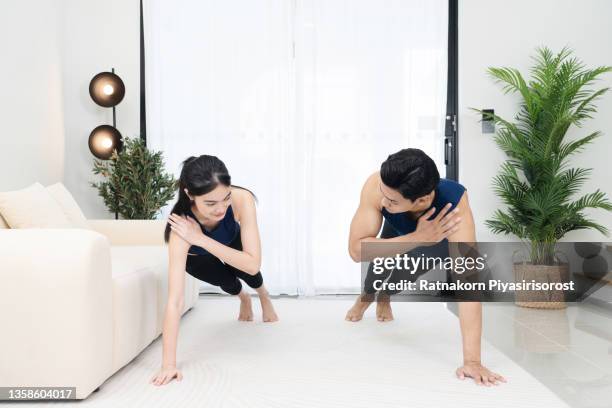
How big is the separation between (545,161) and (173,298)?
279cm

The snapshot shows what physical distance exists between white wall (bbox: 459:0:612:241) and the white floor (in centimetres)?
153

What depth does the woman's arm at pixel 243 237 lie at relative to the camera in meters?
2.20

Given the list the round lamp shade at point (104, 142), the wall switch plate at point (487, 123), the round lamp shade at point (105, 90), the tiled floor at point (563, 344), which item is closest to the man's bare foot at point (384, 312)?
the tiled floor at point (563, 344)

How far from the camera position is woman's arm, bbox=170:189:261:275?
2.20 m

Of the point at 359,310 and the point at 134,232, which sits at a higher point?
the point at 134,232

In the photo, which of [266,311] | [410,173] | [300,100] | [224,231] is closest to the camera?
[410,173]

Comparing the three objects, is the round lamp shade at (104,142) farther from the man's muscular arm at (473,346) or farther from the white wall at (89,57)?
the man's muscular arm at (473,346)

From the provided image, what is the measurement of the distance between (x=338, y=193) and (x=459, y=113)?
3.72ft

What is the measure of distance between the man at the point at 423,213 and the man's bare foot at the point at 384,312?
0.69 metres

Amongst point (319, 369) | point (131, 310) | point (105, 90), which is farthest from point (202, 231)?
point (105, 90)

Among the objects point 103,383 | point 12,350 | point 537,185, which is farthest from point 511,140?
point 12,350

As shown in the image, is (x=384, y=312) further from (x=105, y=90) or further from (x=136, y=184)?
(x=105, y=90)

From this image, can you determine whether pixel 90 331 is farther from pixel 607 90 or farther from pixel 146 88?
pixel 607 90

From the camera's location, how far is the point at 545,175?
3.78 meters
